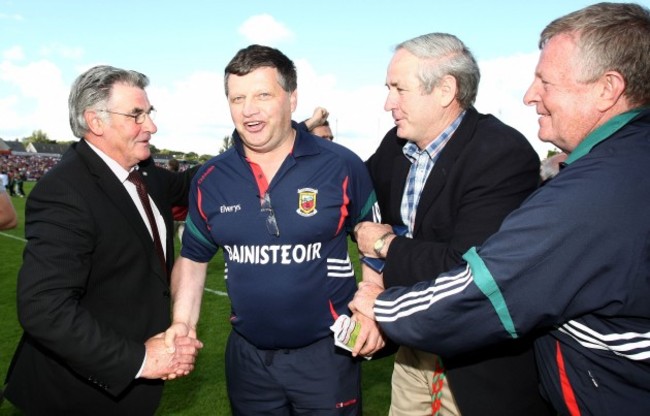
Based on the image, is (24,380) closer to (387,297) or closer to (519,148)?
(387,297)

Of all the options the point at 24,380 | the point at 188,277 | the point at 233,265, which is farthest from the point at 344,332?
the point at 24,380

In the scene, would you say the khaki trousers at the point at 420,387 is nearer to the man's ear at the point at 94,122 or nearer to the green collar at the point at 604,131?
the green collar at the point at 604,131

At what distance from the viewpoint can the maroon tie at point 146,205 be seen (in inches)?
132

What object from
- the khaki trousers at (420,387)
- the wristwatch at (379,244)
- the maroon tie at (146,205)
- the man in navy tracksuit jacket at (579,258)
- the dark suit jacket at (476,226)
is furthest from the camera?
the maroon tie at (146,205)

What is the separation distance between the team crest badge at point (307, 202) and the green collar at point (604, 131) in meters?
1.55

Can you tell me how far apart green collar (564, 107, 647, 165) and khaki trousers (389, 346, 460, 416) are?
60.1 inches

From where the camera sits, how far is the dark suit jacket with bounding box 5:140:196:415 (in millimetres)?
2715

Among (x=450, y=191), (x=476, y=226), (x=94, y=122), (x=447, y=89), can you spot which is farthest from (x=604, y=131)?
(x=94, y=122)

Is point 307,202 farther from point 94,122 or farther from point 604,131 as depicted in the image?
point 604,131

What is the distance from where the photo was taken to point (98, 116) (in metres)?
3.31

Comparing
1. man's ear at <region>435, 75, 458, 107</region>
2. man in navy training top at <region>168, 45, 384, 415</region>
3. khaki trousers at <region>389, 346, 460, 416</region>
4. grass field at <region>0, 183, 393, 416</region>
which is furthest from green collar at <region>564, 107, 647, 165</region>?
grass field at <region>0, 183, 393, 416</region>

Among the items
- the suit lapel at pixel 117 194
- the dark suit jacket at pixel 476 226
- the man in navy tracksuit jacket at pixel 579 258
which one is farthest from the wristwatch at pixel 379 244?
the suit lapel at pixel 117 194

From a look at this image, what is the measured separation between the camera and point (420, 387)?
3367 millimetres

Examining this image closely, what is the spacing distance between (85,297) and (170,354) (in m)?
0.57
